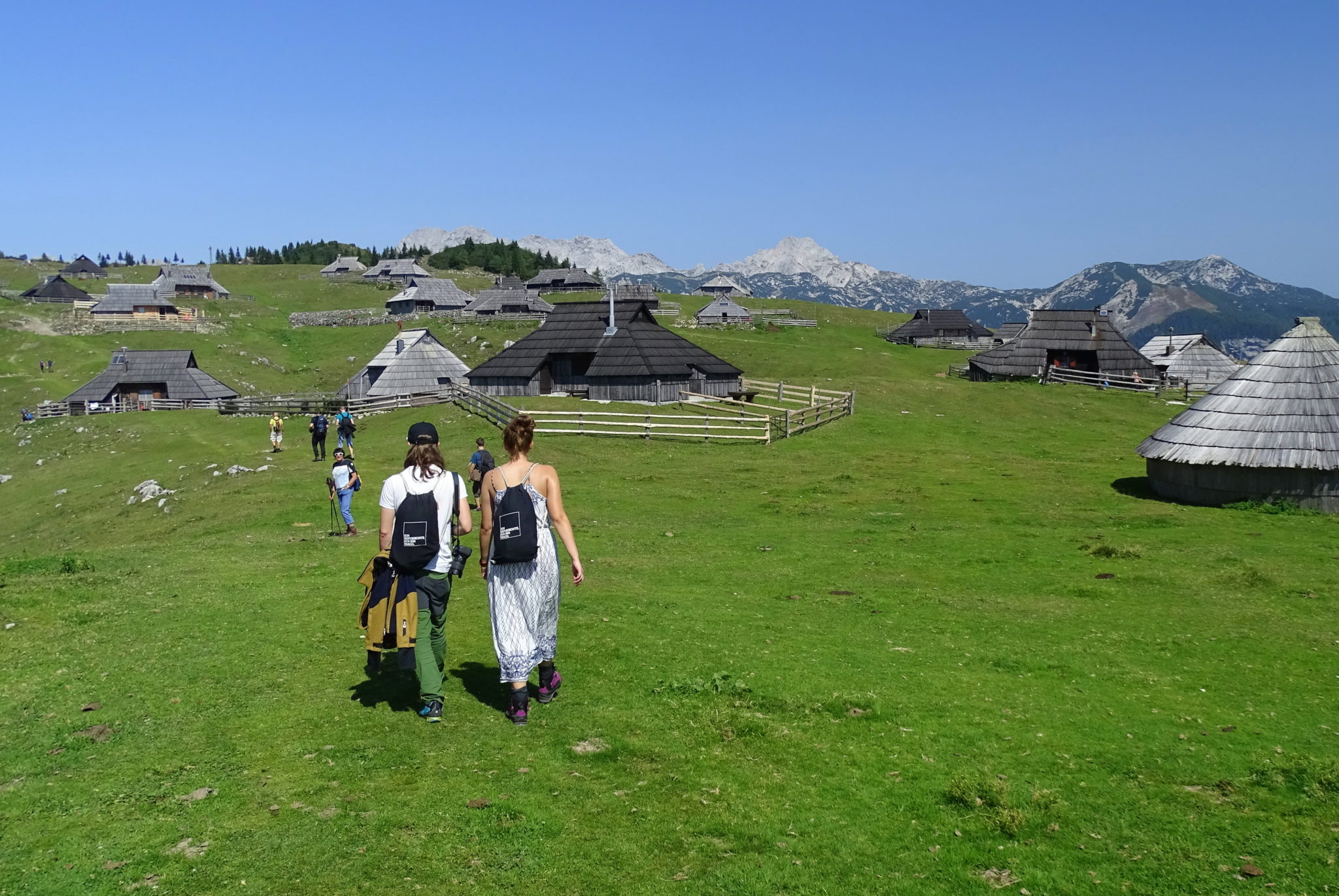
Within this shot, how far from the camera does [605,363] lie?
5028cm

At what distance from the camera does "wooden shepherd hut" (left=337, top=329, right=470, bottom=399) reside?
196ft

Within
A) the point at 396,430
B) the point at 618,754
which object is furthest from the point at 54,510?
the point at 618,754

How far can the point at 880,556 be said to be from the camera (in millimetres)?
19422

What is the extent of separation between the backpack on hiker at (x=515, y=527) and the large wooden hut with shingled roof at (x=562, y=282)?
420 feet

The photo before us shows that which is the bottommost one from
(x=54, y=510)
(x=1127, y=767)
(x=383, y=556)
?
(x=54, y=510)

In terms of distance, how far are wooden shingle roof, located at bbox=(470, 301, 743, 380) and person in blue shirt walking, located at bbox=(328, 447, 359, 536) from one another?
2866 centimetres


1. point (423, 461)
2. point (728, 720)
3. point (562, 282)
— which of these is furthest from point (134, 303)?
point (728, 720)

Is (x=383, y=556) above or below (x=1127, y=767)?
above

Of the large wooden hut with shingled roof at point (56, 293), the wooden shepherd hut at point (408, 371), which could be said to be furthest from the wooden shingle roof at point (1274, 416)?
the large wooden hut with shingled roof at point (56, 293)

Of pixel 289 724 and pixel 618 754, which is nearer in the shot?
pixel 618 754

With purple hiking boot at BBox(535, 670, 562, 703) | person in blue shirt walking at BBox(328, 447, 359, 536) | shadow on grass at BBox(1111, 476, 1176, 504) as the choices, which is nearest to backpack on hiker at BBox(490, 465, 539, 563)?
purple hiking boot at BBox(535, 670, 562, 703)

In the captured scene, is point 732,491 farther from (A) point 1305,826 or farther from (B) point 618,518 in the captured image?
(A) point 1305,826

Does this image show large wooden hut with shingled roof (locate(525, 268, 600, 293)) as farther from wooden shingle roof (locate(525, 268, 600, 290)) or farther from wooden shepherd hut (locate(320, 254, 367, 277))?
wooden shepherd hut (locate(320, 254, 367, 277))

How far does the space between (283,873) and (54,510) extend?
118 ft
